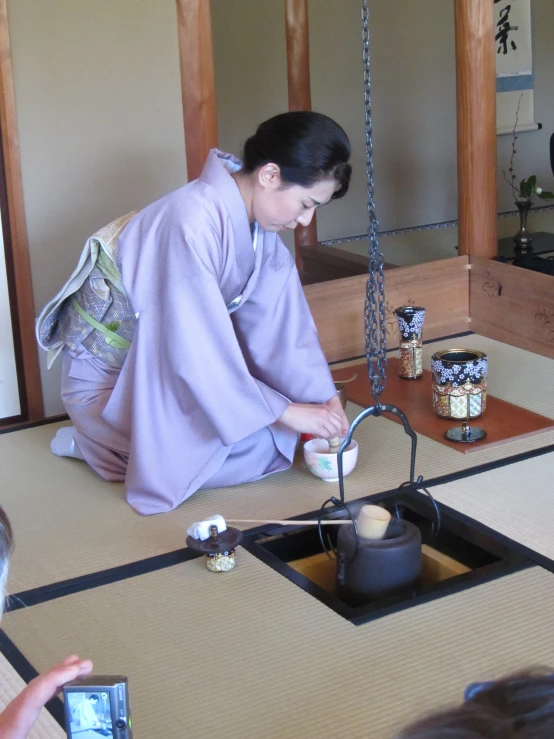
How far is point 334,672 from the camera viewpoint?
1893 millimetres

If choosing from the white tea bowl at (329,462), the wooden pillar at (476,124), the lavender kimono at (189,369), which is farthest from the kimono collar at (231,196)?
the wooden pillar at (476,124)

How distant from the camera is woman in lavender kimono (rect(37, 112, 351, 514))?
8.71 ft

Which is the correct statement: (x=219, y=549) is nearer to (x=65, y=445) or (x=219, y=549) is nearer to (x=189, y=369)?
(x=189, y=369)

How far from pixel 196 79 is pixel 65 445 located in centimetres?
152

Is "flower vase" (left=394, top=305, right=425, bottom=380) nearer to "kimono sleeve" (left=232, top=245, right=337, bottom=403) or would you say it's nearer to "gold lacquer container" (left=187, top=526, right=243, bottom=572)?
"kimono sleeve" (left=232, top=245, right=337, bottom=403)

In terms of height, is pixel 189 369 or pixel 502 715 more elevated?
pixel 502 715

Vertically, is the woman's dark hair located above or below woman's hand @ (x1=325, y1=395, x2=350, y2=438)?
above

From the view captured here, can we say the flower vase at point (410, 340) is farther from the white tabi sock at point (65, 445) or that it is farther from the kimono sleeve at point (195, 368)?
the white tabi sock at point (65, 445)

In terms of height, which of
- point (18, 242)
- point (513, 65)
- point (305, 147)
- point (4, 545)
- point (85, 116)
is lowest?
point (4, 545)

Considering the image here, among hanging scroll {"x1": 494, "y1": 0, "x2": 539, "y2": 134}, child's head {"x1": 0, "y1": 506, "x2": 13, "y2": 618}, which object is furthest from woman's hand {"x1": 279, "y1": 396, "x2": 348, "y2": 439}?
hanging scroll {"x1": 494, "y1": 0, "x2": 539, "y2": 134}

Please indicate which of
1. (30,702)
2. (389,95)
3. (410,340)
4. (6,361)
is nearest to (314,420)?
(410,340)

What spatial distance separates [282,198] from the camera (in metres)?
2.68

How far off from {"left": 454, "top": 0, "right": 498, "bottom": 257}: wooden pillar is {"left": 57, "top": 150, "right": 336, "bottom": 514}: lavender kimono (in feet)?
5.63

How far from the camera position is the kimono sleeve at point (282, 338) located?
2992 millimetres
